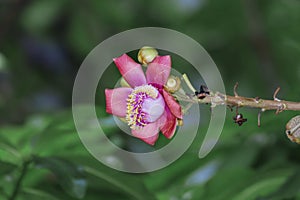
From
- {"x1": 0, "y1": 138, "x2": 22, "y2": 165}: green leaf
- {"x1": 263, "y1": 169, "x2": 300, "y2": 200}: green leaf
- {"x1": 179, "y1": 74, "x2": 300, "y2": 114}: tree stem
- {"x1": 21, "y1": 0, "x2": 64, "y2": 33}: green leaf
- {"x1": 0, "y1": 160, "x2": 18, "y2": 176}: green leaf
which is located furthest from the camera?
{"x1": 21, "y1": 0, "x2": 64, "y2": 33}: green leaf

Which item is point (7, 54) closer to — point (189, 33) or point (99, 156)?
point (189, 33)

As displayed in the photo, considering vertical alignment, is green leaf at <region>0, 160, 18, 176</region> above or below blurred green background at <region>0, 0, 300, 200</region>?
below

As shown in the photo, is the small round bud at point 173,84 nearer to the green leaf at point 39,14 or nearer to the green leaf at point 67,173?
the green leaf at point 67,173

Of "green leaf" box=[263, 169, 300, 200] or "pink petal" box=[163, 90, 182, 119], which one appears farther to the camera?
"green leaf" box=[263, 169, 300, 200]

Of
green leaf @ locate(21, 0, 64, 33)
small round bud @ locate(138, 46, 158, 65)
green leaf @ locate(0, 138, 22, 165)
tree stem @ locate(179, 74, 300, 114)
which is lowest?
tree stem @ locate(179, 74, 300, 114)

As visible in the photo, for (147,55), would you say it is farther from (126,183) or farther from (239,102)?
(126,183)

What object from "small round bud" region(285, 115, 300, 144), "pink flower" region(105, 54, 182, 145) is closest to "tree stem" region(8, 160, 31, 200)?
"pink flower" region(105, 54, 182, 145)

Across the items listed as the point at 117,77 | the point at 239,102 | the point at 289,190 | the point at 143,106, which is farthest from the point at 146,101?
the point at 117,77

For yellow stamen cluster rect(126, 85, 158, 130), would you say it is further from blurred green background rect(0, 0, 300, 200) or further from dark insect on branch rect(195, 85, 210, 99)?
blurred green background rect(0, 0, 300, 200)
